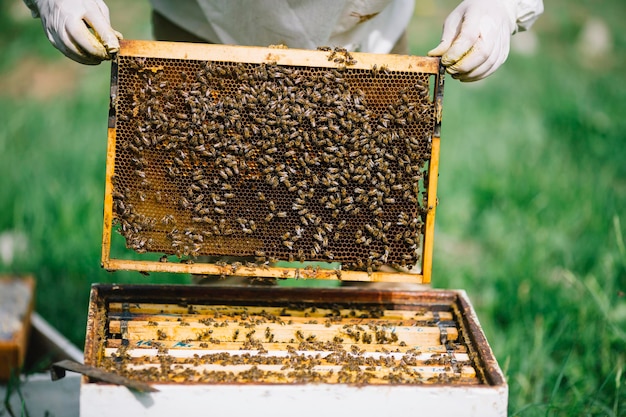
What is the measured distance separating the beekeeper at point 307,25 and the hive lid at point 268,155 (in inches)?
7.9

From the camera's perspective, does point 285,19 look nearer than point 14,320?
Yes

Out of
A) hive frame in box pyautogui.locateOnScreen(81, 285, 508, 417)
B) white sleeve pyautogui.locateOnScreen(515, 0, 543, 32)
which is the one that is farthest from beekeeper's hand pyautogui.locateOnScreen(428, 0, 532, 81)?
hive frame in box pyautogui.locateOnScreen(81, 285, 508, 417)

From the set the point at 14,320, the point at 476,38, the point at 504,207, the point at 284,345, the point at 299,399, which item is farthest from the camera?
the point at 504,207

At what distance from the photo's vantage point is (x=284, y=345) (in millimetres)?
3004

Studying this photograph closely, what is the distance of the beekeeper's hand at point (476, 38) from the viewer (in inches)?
122

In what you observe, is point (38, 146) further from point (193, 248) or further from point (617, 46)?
point (617, 46)

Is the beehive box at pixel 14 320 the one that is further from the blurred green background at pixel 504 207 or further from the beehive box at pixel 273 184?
the beehive box at pixel 273 184

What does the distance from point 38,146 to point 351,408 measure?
539cm

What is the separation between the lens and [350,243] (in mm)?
3178

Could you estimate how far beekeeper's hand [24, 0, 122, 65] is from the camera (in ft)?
9.82

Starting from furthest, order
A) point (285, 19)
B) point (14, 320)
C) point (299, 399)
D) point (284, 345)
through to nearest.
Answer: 1. point (14, 320)
2. point (285, 19)
3. point (284, 345)
4. point (299, 399)

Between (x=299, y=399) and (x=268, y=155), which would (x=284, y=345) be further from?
(x=268, y=155)

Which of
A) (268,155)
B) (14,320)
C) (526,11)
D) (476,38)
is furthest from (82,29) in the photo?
(526,11)

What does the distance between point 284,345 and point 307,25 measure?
172 cm
